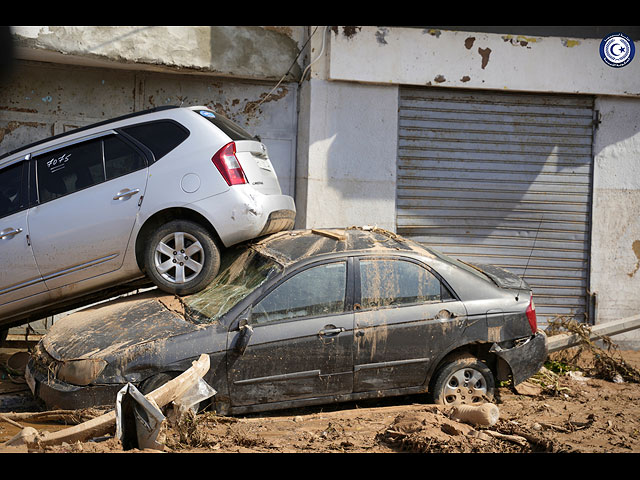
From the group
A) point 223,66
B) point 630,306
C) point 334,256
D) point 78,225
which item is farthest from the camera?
point 630,306

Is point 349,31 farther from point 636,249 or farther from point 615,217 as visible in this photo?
point 636,249

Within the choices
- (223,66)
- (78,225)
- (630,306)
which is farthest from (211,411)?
(630,306)

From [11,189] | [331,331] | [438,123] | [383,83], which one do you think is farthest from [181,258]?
[438,123]

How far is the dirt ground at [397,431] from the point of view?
4855mm

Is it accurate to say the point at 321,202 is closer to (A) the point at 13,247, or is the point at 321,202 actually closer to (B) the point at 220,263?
(B) the point at 220,263

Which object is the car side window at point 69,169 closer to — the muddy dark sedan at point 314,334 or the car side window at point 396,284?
→ the muddy dark sedan at point 314,334

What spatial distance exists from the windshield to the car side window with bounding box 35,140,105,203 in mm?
1474

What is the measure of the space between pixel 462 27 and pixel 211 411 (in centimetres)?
658

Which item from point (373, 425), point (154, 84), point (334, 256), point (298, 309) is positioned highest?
point (154, 84)

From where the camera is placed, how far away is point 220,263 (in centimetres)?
646

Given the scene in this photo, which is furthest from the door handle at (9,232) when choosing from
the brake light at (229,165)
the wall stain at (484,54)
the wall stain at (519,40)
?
the wall stain at (519,40)

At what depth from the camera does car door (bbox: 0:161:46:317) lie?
252 inches

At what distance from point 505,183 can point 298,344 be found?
545cm

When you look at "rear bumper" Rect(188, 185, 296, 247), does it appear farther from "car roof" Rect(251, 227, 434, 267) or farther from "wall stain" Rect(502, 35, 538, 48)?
"wall stain" Rect(502, 35, 538, 48)
